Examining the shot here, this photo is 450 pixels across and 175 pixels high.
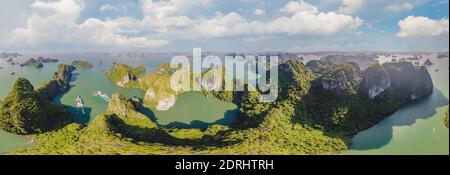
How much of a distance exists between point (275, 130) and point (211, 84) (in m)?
6.62

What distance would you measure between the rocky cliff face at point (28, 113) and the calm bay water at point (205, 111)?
46cm

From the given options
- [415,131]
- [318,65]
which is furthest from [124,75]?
[415,131]

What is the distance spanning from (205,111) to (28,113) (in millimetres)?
7893

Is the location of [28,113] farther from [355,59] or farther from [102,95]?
[355,59]

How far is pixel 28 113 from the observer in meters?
16.2

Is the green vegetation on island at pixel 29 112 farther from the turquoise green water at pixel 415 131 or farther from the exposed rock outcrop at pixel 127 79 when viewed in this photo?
the turquoise green water at pixel 415 131

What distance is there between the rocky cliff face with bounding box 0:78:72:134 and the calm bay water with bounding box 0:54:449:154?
46cm

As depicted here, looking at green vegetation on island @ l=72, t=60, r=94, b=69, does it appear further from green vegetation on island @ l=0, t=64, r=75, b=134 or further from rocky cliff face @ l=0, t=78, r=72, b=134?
rocky cliff face @ l=0, t=78, r=72, b=134

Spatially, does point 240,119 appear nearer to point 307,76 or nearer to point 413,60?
point 307,76

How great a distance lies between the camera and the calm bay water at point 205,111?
13.7 meters
